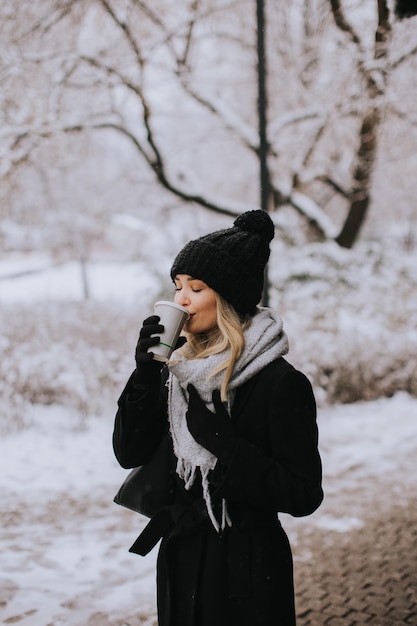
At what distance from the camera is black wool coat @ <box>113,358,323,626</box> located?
1973 millimetres

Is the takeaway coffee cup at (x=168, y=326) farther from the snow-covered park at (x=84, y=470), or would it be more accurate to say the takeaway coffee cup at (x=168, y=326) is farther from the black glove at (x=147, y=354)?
the snow-covered park at (x=84, y=470)

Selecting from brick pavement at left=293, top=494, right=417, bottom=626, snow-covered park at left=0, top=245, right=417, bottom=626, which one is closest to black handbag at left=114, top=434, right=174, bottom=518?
snow-covered park at left=0, top=245, right=417, bottom=626

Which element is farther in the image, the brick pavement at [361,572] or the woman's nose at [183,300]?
the brick pavement at [361,572]

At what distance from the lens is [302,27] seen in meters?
12.3

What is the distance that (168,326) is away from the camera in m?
1.98

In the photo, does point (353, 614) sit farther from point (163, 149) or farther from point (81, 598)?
point (163, 149)

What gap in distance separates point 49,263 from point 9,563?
17379 millimetres

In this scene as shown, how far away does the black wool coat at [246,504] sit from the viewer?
197 centimetres

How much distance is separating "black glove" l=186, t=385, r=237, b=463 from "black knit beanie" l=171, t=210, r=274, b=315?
0.34 meters

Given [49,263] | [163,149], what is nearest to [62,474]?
[163,149]

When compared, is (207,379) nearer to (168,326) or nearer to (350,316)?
(168,326)

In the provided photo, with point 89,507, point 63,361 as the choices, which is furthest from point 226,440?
point 63,361

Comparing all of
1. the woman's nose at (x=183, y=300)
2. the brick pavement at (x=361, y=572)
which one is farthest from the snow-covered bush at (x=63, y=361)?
the woman's nose at (x=183, y=300)

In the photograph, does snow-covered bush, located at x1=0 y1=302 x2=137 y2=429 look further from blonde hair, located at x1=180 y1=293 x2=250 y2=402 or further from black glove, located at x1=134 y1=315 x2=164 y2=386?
black glove, located at x1=134 y1=315 x2=164 y2=386
